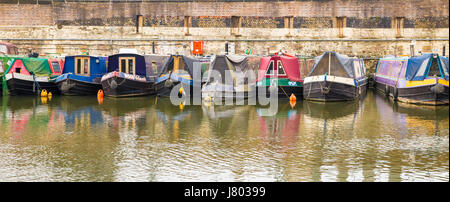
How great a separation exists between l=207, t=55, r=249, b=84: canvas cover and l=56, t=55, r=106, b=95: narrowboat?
16.5ft

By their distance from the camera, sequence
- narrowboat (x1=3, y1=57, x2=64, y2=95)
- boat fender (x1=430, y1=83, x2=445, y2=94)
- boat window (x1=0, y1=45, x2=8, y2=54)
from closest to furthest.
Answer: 1. boat fender (x1=430, y1=83, x2=445, y2=94)
2. narrowboat (x1=3, y1=57, x2=64, y2=95)
3. boat window (x1=0, y1=45, x2=8, y2=54)

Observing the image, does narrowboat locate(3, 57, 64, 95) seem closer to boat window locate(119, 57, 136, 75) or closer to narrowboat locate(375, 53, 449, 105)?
boat window locate(119, 57, 136, 75)

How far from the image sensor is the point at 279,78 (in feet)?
70.4

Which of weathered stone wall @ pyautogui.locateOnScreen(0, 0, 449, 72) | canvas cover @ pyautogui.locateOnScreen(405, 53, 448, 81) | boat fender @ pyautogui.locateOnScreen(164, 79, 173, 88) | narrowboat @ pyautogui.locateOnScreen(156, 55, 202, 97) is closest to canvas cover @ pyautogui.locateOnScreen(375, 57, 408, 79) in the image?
canvas cover @ pyautogui.locateOnScreen(405, 53, 448, 81)

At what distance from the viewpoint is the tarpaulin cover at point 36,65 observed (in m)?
23.2

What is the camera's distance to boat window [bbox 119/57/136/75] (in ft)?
73.7

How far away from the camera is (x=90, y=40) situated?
31828mm

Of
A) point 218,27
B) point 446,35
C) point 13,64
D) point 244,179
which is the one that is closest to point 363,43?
point 446,35

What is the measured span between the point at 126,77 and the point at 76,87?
2357 millimetres

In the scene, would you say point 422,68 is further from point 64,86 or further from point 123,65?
point 64,86

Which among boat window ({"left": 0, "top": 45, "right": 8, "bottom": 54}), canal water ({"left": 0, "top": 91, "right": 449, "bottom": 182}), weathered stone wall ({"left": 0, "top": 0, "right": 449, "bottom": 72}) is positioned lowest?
canal water ({"left": 0, "top": 91, "right": 449, "bottom": 182})

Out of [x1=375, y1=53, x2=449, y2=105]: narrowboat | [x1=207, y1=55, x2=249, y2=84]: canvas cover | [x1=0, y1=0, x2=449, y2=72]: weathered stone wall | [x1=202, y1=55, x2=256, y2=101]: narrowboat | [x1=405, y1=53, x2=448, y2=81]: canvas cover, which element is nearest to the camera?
[x1=375, y1=53, x2=449, y2=105]: narrowboat

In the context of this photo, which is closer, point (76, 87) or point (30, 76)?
point (76, 87)

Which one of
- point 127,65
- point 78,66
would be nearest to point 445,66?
point 127,65
